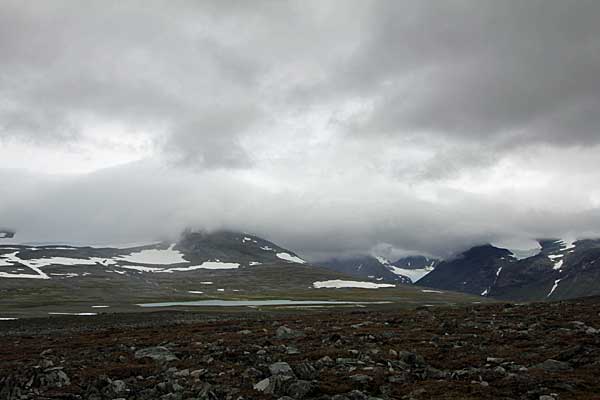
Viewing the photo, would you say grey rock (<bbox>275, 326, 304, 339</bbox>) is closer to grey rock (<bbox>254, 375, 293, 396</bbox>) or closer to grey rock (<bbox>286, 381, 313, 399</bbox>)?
grey rock (<bbox>254, 375, 293, 396</bbox>)

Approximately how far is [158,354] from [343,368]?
11.5 metres

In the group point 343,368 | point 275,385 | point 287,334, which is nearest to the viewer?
point 275,385

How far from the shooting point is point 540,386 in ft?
52.3

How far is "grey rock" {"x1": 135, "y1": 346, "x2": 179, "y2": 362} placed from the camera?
25.8 meters

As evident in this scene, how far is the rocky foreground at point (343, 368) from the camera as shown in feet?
54.6

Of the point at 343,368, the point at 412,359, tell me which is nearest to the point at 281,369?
the point at 343,368

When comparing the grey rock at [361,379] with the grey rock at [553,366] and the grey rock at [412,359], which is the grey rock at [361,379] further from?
the grey rock at [553,366]

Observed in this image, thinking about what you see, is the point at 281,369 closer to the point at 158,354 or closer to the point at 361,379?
the point at 361,379

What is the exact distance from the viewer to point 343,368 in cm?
2064

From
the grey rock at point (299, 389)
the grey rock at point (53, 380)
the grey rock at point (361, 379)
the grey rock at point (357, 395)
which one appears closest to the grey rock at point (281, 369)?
the grey rock at point (299, 389)

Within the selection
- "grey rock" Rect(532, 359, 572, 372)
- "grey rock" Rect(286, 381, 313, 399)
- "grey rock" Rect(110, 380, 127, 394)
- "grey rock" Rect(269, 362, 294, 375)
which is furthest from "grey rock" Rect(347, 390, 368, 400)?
"grey rock" Rect(110, 380, 127, 394)

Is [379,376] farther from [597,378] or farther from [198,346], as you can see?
[198,346]

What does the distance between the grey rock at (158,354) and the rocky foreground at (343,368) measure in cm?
5

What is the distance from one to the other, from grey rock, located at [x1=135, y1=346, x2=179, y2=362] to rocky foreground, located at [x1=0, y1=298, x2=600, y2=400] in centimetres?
5
